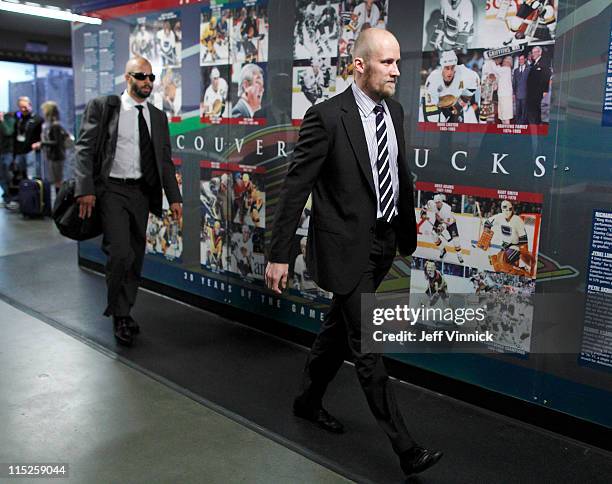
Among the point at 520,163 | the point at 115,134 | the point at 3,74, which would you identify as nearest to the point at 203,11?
the point at 115,134

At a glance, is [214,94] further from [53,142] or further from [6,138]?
[6,138]

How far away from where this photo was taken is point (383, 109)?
2.89 m

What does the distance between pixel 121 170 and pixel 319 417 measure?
2.21 metres

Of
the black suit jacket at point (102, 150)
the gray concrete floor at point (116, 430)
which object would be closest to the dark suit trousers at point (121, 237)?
the black suit jacket at point (102, 150)

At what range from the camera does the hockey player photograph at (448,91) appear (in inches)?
133

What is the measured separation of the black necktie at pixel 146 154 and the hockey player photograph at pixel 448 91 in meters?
1.91

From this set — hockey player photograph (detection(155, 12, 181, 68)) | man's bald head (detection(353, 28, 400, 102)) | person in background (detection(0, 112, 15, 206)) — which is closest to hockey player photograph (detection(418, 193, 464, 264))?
man's bald head (detection(353, 28, 400, 102))

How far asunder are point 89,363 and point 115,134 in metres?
1.51

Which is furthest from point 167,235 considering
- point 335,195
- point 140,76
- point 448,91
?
point 335,195

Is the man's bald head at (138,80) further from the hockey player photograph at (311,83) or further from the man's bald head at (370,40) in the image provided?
the man's bald head at (370,40)

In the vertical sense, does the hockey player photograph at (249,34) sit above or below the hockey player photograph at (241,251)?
above

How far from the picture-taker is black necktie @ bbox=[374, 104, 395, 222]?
9.29 feet

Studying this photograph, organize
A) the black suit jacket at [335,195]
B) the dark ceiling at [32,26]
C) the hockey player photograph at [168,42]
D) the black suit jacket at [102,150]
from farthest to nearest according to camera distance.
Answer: the dark ceiling at [32,26] → the hockey player photograph at [168,42] → the black suit jacket at [102,150] → the black suit jacket at [335,195]

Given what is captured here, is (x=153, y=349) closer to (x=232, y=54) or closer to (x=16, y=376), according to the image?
(x=16, y=376)
